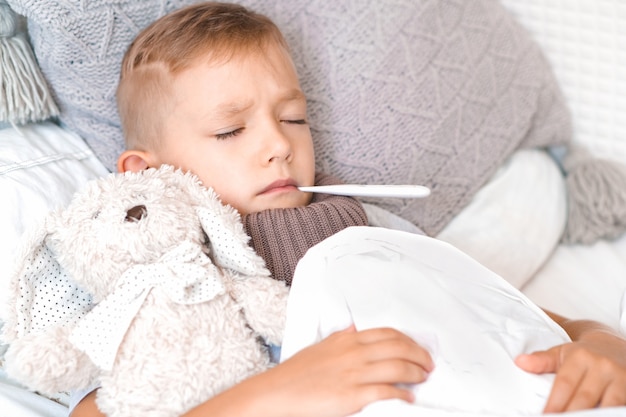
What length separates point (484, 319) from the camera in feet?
2.60

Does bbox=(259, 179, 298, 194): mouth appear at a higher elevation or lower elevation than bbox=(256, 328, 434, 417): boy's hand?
higher

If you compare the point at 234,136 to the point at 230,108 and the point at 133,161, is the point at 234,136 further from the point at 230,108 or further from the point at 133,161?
the point at 133,161

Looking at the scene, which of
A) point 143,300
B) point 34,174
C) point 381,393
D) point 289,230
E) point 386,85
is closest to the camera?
point 381,393

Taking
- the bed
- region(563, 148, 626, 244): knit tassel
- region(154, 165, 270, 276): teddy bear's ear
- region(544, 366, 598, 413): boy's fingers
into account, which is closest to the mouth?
region(154, 165, 270, 276): teddy bear's ear

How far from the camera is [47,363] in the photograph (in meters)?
0.76

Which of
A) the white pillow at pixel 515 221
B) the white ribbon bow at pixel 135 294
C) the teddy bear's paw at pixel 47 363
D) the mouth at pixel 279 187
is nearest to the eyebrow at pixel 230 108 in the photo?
the mouth at pixel 279 187

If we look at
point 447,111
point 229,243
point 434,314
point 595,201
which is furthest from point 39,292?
point 595,201

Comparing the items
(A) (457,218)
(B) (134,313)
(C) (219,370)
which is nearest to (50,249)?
(B) (134,313)

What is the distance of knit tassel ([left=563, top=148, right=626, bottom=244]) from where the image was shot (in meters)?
1.34

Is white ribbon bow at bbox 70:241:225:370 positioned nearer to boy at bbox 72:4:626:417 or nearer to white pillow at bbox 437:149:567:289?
boy at bbox 72:4:626:417

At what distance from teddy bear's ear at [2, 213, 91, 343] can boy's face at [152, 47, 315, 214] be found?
227mm

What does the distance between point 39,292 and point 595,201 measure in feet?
3.27

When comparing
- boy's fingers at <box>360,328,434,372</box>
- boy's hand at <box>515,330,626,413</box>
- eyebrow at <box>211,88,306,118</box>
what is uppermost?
eyebrow at <box>211,88,306,118</box>

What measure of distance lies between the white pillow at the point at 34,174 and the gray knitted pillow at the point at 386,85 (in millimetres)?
38
